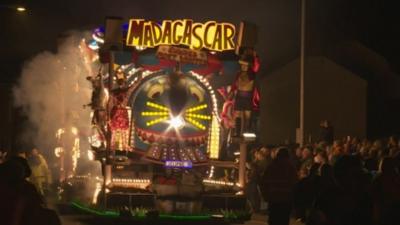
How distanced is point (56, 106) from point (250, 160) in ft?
17.2

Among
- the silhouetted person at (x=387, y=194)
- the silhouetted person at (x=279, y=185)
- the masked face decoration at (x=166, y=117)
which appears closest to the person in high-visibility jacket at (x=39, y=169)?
the masked face decoration at (x=166, y=117)

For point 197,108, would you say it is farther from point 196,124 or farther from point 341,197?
point 341,197

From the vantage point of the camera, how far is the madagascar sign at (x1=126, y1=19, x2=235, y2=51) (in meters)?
17.3

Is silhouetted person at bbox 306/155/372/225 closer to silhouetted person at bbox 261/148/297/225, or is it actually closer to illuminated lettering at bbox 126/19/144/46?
silhouetted person at bbox 261/148/297/225

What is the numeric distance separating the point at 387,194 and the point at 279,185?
3.62 meters

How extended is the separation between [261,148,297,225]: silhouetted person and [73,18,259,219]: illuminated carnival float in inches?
133

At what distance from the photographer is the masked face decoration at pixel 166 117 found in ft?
56.7

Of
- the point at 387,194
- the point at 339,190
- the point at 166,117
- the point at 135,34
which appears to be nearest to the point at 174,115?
the point at 166,117

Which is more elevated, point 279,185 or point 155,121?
point 155,121

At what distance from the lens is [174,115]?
56.8 ft

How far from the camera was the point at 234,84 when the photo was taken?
17594 millimetres

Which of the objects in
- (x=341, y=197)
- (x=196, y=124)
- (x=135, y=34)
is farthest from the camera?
(x=196, y=124)

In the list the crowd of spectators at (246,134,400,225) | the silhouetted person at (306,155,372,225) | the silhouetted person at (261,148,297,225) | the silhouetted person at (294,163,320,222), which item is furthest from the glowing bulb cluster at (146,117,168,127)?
the silhouetted person at (306,155,372,225)

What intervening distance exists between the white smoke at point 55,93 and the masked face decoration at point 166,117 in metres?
2.82
